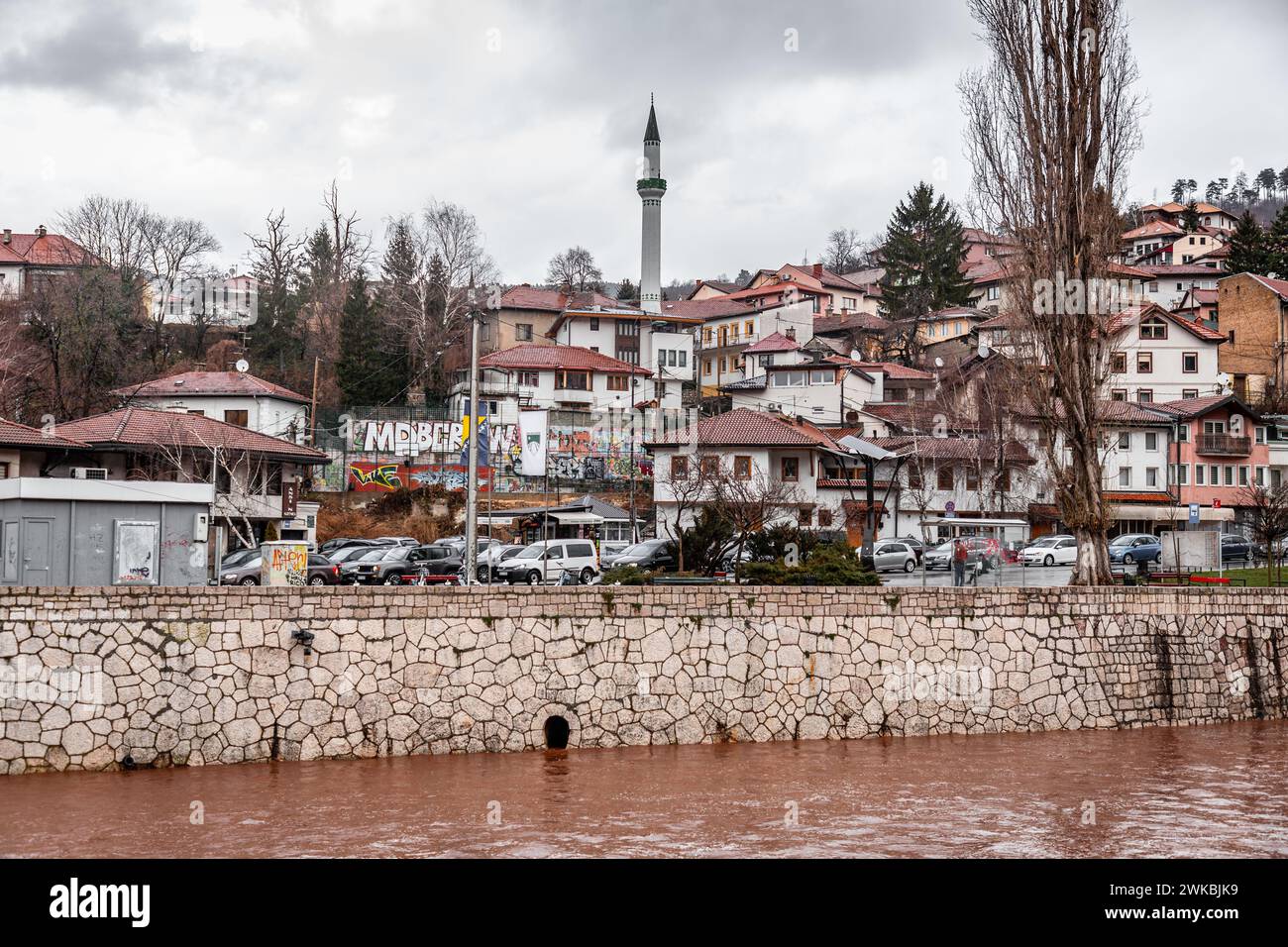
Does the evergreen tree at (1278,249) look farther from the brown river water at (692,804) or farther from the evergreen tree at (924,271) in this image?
the brown river water at (692,804)

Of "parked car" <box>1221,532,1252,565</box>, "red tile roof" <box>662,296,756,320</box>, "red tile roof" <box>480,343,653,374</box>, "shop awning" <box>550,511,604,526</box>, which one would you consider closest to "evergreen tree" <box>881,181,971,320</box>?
"red tile roof" <box>662,296,756,320</box>

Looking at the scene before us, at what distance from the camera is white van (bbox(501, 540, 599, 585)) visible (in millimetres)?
34594

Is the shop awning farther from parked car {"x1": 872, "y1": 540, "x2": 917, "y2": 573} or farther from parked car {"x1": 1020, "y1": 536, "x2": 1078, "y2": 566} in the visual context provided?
parked car {"x1": 1020, "y1": 536, "x2": 1078, "y2": 566}

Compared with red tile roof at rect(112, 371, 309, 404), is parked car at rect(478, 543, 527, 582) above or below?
below

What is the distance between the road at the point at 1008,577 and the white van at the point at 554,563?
9018 millimetres

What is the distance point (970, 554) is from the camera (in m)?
34.2

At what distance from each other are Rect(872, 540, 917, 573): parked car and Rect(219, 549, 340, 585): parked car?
19169mm

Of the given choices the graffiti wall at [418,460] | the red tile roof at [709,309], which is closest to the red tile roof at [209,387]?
the graffiti wall at [418,460]

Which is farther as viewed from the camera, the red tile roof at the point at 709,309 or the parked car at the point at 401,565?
the red tile roof at the point at 709,309

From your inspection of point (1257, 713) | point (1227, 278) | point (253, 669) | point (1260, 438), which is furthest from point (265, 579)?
point (1227, 278)

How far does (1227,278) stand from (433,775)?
7469 cm

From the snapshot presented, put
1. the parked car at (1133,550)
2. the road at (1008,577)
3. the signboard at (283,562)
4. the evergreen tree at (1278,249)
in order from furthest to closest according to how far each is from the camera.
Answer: the evergreen tree at (1278,249), the parked car at (1133,550), the road at (1008,577), the signboard at (283,562)

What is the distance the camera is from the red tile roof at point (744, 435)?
53125mm
